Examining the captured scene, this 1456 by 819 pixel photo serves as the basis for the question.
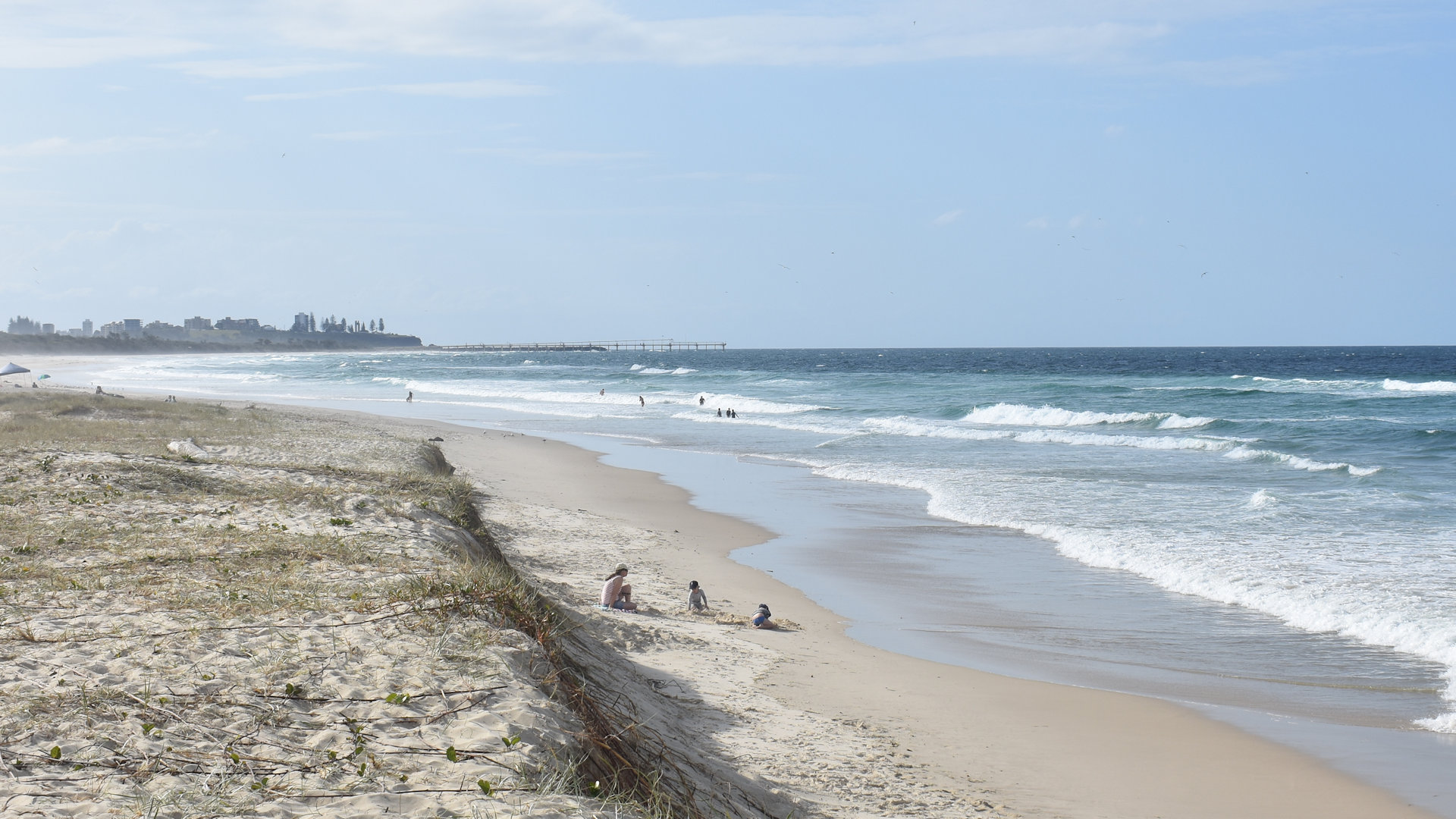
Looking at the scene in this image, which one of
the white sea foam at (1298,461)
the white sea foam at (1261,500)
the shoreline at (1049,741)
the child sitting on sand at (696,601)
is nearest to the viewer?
the shoreline at (1049,741)

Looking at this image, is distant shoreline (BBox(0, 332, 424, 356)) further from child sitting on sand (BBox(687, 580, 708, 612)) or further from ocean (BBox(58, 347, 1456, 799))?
child sitting on sand (BBox(687, 580, 708, 612))

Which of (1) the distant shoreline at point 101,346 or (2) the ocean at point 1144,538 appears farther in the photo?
(1) the distant shoreline at point 101,346

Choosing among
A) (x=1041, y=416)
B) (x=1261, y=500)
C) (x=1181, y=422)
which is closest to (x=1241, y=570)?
(x=1261, y=500)

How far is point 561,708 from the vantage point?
4.90m

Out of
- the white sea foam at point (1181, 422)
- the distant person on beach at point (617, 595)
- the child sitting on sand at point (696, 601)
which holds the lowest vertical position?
the child sitting on sand at point (696, 601)

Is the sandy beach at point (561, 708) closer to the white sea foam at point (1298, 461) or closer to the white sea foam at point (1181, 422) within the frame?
the white sea foam at point (1298, 461)

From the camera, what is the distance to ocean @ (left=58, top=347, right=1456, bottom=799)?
9.09m

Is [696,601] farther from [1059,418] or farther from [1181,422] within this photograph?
[1059,418]

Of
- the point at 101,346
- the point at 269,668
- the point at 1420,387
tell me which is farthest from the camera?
the point at 101,346

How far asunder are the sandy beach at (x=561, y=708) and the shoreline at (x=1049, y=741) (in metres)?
0.02

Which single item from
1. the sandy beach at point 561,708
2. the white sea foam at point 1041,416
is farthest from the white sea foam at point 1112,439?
the sandy beach at point 561,708

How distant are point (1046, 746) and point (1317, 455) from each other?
22.0 metres

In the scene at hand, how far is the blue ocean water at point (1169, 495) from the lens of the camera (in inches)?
380

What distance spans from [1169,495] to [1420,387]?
42360 mm
